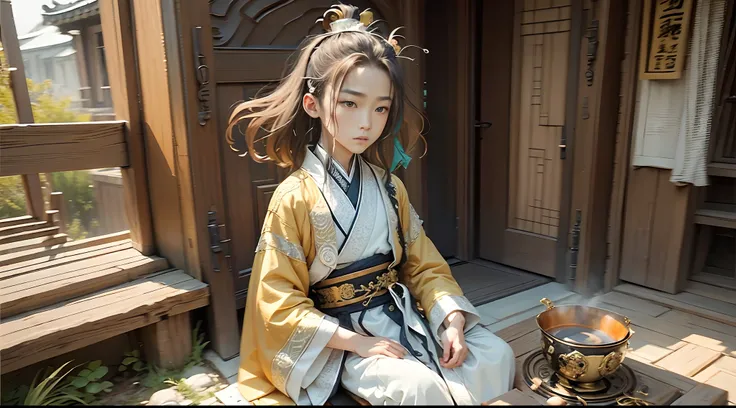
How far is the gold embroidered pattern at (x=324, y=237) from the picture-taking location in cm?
202

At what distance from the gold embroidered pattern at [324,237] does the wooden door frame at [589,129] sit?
6.89 ft

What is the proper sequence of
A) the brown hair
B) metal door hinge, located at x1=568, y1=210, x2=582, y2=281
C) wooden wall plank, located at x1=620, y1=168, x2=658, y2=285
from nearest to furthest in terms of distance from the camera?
the brown hair < wooden wall plank, located at x1=620, y1=168, x2=658, y2=285 < metal door hinge, located at x1=568, y1=210, x2=582, y2=281

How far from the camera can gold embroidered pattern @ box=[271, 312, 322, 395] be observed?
1.88 meters

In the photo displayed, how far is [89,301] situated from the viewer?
8.11 ft

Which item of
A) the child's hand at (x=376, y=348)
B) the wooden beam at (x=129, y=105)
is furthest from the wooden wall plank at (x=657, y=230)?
the wooden beam at (x=129, y=105)

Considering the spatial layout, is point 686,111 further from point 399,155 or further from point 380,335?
point 380,335

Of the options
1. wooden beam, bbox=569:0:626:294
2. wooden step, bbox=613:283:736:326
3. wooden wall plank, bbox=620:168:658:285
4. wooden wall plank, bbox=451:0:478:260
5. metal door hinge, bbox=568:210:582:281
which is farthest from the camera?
wooden wall plank, bbox=451:0:478:260

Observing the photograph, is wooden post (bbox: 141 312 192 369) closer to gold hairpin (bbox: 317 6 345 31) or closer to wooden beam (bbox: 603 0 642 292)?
gold hairpin (bbox: 317 6 345 31)

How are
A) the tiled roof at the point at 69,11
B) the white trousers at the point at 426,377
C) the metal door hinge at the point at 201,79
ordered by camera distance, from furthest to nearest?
the tiled roof at the point at 69,11
the metal door hinge at the point at 201,79
the white trousers at the point at 426,377

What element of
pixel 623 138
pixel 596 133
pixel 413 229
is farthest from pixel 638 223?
pixel 413 229

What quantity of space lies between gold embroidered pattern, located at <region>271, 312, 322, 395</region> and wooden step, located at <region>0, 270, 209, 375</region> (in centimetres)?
83

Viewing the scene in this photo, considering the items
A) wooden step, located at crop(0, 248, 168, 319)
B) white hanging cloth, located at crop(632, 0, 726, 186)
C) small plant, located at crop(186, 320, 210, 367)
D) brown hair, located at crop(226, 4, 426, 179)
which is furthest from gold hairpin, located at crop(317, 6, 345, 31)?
white hanging cloth, located at crop(632, 0, 726, 186)

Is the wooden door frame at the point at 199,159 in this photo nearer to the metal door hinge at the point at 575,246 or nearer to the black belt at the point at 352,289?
the black belt at the point at 352,289

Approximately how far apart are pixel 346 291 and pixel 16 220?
6.41ft
